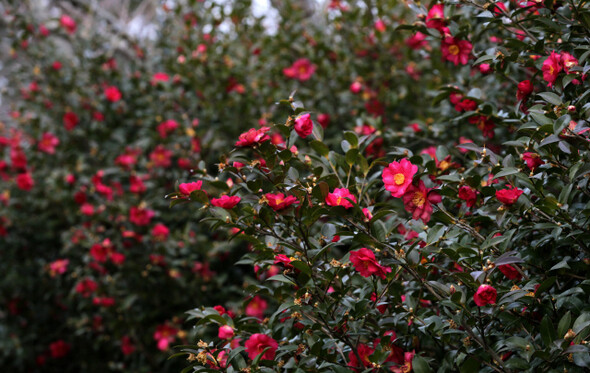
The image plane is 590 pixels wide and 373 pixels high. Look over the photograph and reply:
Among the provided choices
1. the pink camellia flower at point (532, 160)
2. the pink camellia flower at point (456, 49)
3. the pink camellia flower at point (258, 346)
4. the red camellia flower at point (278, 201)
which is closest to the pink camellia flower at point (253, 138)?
the red camellia flower at point (278, 201)

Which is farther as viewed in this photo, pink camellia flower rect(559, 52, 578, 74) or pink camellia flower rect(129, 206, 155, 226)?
pink camellia flower rect(129, 206, 155, 226)

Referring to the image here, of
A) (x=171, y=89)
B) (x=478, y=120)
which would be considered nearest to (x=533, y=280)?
(x=478, y=120)

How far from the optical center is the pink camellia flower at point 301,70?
8.44 ft

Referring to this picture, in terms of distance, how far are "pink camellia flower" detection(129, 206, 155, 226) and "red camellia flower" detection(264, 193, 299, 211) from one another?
1.36 meters

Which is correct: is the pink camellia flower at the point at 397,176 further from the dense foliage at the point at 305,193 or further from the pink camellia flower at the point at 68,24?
the pink camellia flower at the point at 68,24

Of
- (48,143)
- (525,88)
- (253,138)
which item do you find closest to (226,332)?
(253,138)

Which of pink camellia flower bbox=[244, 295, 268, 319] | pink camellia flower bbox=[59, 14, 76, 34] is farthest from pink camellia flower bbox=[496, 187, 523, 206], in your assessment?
pink camellia flower bbox=[59, 14, 76, 34]

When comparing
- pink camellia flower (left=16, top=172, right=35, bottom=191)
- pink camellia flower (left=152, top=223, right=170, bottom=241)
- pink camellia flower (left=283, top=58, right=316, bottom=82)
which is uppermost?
pink camellia flower (left=283, top=58, right=316, bottom=82)

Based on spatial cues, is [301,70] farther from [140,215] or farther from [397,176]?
[397,176]

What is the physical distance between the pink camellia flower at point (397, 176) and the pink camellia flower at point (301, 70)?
65.6 inches

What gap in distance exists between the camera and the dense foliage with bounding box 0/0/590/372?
965 mm

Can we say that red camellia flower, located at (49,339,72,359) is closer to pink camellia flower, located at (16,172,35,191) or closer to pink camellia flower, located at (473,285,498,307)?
pink camellia flower, located at (16,172,35,191)

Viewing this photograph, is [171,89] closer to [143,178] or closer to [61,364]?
[143,178]

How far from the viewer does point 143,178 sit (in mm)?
2398
